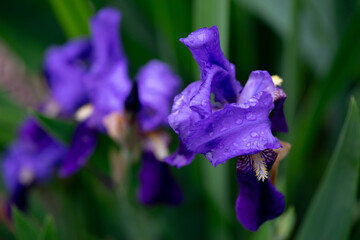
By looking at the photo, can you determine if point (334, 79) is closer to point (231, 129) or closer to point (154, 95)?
point (154, 95)

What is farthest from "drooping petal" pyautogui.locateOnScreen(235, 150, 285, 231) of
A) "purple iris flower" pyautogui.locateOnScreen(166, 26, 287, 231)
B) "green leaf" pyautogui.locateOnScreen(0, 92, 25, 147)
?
"green leaf" pyautogui.locateOnScreen(0, 92, 25, 147)

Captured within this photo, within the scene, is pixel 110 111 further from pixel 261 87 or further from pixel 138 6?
→ pixel 138 6

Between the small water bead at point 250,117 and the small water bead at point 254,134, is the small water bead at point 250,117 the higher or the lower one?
the higher one

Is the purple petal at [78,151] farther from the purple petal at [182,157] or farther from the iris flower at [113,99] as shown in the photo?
the purple petal at [182,157]

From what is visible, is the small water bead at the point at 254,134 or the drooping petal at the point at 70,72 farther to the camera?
the drooping petal at the point at 70,72

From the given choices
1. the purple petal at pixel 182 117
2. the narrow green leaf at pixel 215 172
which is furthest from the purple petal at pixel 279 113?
the narrow green leaf at pixel 215 172

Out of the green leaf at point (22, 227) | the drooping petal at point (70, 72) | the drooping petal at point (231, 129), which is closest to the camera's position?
the drooping petal at point (231, 129)

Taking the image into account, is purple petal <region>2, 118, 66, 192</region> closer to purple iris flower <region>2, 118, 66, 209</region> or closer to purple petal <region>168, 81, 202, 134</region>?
purple iris flower <region>2, 118, 66, 209</region>
